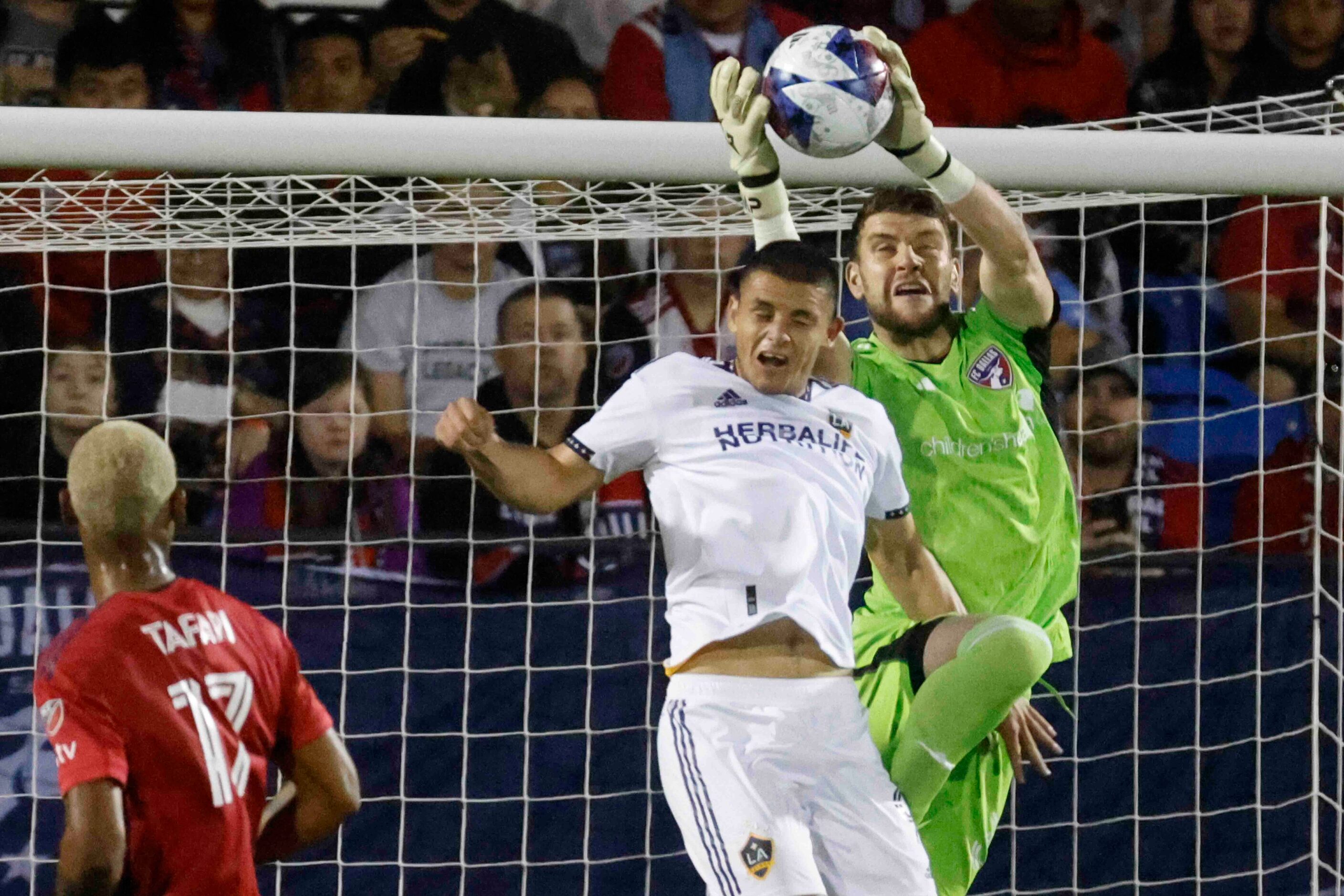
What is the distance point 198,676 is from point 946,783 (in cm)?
175

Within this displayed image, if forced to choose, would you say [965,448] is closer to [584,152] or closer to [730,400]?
[730,400]

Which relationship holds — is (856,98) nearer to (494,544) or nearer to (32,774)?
(494,544)

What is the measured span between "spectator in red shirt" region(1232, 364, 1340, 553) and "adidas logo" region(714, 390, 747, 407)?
8.54 feet

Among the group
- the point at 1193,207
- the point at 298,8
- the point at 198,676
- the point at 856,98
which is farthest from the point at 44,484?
the point at 1193,207

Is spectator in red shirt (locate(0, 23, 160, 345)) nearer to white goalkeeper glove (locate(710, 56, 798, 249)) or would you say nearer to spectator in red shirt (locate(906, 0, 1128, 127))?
white goalkeeper glove (locate(710, 56, 798, 249))

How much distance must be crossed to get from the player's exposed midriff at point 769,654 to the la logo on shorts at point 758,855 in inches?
12.1

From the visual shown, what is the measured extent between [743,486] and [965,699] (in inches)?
23.8

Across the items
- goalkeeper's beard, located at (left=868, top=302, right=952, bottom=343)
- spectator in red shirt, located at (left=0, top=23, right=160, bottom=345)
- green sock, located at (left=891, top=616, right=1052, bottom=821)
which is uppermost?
spectator in red shirt, located at (left=0, top=23, right=160, bottom=345)

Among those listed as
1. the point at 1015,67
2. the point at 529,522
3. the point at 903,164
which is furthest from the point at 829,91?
the point at 1015,67

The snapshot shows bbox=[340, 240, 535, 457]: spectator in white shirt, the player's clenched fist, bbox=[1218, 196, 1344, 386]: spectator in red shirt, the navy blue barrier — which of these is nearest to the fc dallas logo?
the player's clenched fist

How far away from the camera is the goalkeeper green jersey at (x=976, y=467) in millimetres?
3854

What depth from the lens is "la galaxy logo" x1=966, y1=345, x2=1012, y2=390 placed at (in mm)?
3885

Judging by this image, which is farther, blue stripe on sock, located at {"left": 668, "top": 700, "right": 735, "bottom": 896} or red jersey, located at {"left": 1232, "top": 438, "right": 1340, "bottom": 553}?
red jersey, located at {"left": 1232, "top": 438, "right": 1340, "bottom": 553}

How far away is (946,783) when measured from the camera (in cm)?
380
